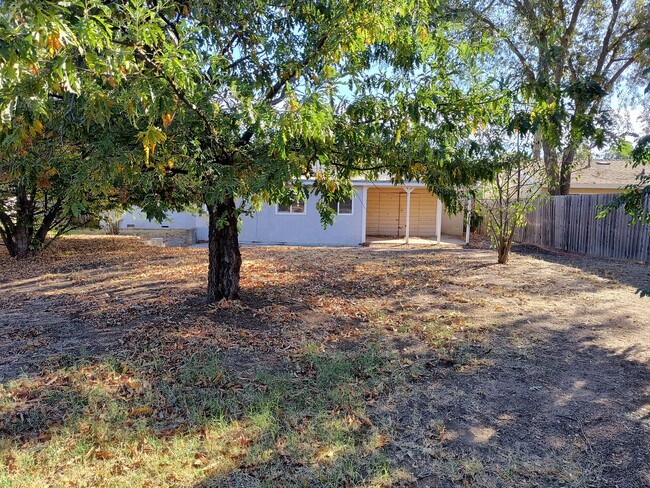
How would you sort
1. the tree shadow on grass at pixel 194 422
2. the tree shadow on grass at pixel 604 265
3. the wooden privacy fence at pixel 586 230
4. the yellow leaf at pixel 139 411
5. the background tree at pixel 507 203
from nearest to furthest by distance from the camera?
the tree shadow on grass at pixel 194 422 → the yellow leaf at pixel 139 411 → the tree shadow on grass at pixel 604 265 → the background tree at pixel 507 203 → the wooden privacy fence at pixel 586 230

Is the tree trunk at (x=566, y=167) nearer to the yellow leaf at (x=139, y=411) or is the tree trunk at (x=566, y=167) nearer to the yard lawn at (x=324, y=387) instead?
the yard lawn at (x=324, y=387)

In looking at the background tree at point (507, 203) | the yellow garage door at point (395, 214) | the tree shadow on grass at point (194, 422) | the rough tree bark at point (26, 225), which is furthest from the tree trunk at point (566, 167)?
the rough tree bark at point (26, 225)

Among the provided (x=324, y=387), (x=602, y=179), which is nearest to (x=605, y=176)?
(x=602, y=179)

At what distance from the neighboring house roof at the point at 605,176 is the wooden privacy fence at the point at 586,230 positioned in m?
3.00

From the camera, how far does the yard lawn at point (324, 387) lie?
2.76 metres

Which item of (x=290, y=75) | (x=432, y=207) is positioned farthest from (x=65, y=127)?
(x=432, y=207)

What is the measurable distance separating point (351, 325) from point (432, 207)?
51.3 ft

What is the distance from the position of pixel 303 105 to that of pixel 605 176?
19521mm

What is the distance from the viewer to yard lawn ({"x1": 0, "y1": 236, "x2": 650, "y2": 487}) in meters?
2.76

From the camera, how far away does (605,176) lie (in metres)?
19.1

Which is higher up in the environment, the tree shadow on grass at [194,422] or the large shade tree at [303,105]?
the large shade tree at [303,105]

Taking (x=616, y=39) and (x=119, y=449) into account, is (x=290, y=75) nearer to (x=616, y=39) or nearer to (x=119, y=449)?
(x=119, y=449)

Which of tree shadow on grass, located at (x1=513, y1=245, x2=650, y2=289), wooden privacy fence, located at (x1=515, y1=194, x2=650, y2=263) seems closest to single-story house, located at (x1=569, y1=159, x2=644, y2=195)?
wooden privacy fence, located at (x1=515, y1=194, x2=650, y2=263)

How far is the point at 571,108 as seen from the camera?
3922mm
